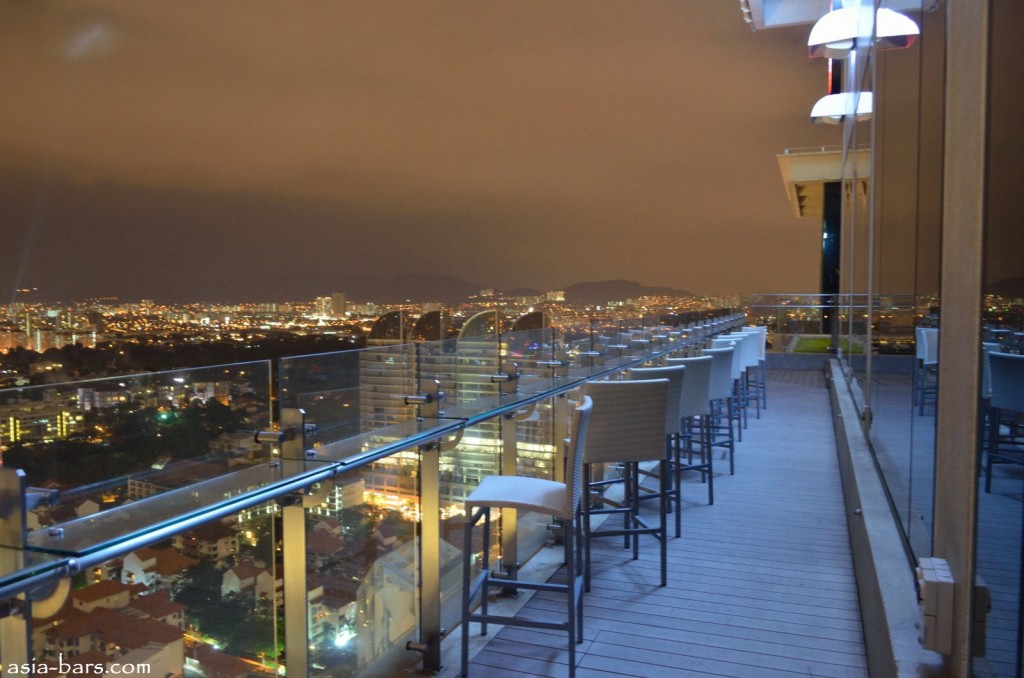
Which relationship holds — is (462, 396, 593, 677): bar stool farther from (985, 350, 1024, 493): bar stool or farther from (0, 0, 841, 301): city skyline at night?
(0, 0, 841, 301): city skyline at night

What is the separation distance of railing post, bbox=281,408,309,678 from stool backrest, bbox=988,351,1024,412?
4.86 feet

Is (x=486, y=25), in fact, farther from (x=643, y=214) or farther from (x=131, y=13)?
(x=131, y=13)

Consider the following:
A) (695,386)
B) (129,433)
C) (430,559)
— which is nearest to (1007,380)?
(129,433)

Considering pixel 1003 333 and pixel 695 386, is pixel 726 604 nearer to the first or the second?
pixel 695 386

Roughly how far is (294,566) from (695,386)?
10.1ft

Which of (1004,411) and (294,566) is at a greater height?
(1004,411)

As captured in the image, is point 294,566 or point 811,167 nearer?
point 294,566

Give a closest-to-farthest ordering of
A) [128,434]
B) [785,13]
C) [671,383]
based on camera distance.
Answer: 1. [128,434]
2. [671,383]
3. [785,13]

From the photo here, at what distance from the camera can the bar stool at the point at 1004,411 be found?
1.20m

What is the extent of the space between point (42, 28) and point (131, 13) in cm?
816

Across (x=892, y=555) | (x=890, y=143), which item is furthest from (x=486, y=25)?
(x=892, y=555)

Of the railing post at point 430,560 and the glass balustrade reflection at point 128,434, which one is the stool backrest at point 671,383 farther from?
the glass balustrade reflection at point 128,434

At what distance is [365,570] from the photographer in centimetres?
215

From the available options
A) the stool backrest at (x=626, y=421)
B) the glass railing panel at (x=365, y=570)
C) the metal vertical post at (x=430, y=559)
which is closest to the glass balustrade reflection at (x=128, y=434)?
the glass railing panel at (x=365, y=570)
